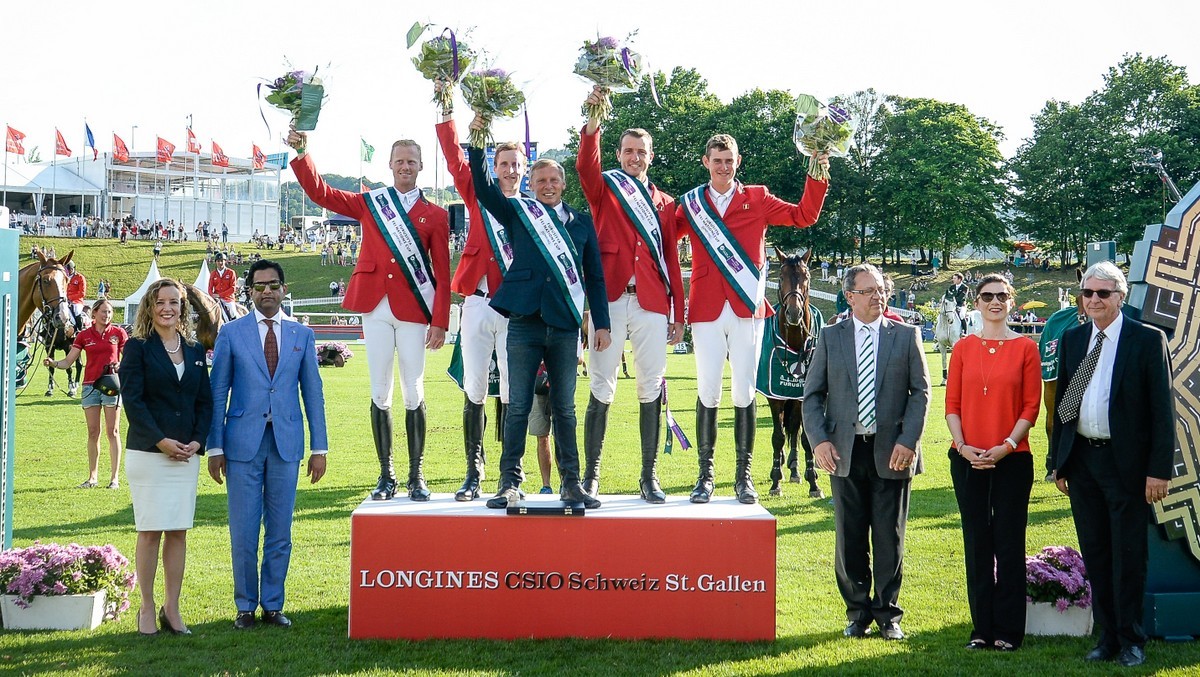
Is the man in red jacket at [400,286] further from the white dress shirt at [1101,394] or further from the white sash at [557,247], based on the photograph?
the white dress shirt at [1101,394]

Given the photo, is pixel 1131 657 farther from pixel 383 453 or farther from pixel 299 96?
pixel 299 96

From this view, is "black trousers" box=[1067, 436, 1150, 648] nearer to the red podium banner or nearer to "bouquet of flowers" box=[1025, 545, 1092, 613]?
"bouquet of flowers" box=[1025, 545, 1092, 613]

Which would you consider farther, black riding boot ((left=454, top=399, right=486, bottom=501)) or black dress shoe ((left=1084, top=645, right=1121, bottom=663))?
black riding boot ((left=454, top=399, right=486, bottom=501))

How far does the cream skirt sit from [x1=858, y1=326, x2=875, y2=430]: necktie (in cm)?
375

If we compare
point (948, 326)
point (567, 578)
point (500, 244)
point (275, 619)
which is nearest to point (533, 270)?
point (500, 244)

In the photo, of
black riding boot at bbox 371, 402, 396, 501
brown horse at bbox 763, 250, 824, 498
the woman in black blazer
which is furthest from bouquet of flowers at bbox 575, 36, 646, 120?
brown horse at bbox 763, 250, 824, 498

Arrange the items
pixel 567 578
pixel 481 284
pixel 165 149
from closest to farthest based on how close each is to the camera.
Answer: pixel 567 578, pixel 481 284, pixel 165 149

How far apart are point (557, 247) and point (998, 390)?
2528 millimetres

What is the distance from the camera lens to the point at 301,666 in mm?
5438

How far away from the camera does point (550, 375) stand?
20.5 feet

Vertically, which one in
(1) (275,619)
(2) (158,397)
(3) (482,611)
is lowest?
(1) (275,619)

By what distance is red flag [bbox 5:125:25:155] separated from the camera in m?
61.7

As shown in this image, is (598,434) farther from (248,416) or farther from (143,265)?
(143,265)

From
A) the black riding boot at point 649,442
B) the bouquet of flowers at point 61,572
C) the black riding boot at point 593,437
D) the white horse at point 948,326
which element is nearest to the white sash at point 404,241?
the black riding boot at point 593,437
